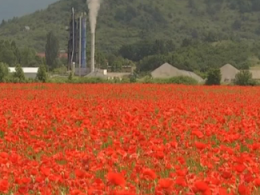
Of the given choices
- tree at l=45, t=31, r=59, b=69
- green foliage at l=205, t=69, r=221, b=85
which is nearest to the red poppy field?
green foliage at l=205, t=69, r=221, b=85

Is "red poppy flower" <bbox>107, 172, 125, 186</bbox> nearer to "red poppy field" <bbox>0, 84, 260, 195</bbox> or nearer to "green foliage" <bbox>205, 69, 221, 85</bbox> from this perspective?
"red poppy field" <bbox>0, 84, 260, 195</bbox>

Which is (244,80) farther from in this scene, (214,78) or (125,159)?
(125,159)

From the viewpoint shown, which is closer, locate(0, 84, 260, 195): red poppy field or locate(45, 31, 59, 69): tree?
locate(0, 84, 260, 195): red poppy field

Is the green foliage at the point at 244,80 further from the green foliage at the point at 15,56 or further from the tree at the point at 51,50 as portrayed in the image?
the tree at the point at 51,50

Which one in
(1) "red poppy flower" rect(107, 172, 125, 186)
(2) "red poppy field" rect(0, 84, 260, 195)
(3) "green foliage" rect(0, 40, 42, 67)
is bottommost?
(2) "red poppy field" rect(0, 84, 260, 195)

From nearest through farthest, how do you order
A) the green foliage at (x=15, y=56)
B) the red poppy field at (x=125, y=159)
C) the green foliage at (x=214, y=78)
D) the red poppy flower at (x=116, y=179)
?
1. the red poppy flower at (x=116, y=179)
2. the red poppy field at (x=125, y=159)
3. the green foliage at (x=214, y=78)
4. the green foliage at (x=15, y=56)

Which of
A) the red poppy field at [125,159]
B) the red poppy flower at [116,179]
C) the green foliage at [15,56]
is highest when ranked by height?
the green foliage at [15,56]

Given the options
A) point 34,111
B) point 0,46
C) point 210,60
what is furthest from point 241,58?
point 34,111

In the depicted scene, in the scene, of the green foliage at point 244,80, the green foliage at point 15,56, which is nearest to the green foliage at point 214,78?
the green foliage at point 244,80

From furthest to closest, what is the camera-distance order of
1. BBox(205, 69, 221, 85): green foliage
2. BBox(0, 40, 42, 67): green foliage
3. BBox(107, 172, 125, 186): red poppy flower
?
BBox(0, 40, 42, 67): green foliage < BBox(205, 69, 221, 85): green foliage < BBox(107, 172, 125, 186): red poppy flower

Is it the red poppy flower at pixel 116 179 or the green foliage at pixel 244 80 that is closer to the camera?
the red poppy flower at pixel 116 179

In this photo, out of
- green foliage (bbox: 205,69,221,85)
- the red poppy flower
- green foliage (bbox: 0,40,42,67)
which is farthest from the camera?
green foliage (bbox: 0,40,42,67)

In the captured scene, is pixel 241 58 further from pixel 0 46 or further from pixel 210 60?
pixel 0 46

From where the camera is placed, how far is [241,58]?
433 feet
